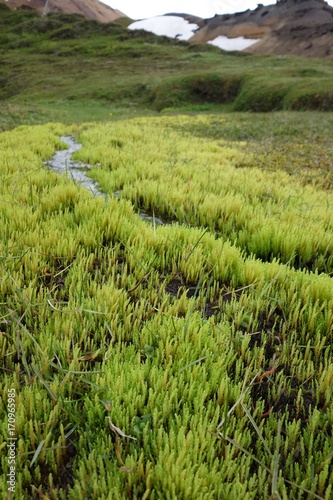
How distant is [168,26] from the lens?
153 metres

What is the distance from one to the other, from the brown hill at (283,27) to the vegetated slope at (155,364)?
9061 centimetres

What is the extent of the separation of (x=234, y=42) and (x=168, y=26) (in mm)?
55136

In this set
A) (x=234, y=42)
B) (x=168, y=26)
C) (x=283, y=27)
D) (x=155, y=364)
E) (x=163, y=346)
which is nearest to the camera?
(x=155, y=364)

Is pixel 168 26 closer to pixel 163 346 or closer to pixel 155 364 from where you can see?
pixel 163 346

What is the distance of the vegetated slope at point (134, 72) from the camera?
36.8m

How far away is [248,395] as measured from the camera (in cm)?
174

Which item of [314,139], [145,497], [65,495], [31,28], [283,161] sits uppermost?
[31,28]

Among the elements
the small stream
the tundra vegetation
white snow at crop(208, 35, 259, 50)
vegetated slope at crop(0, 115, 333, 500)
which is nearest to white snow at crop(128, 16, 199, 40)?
white snow at crop(208, 35, 259, 50)

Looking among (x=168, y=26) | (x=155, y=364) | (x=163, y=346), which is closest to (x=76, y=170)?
(x=163, y=346)

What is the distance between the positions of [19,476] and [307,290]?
2.15m

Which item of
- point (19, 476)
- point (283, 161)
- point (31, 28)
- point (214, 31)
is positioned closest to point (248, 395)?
point (19, 476)

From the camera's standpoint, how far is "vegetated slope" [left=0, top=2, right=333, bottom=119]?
36.8m

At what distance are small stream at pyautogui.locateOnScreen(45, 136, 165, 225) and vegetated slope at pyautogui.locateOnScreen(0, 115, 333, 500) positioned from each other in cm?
81

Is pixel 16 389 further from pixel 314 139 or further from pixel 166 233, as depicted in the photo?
pixel 314 139
